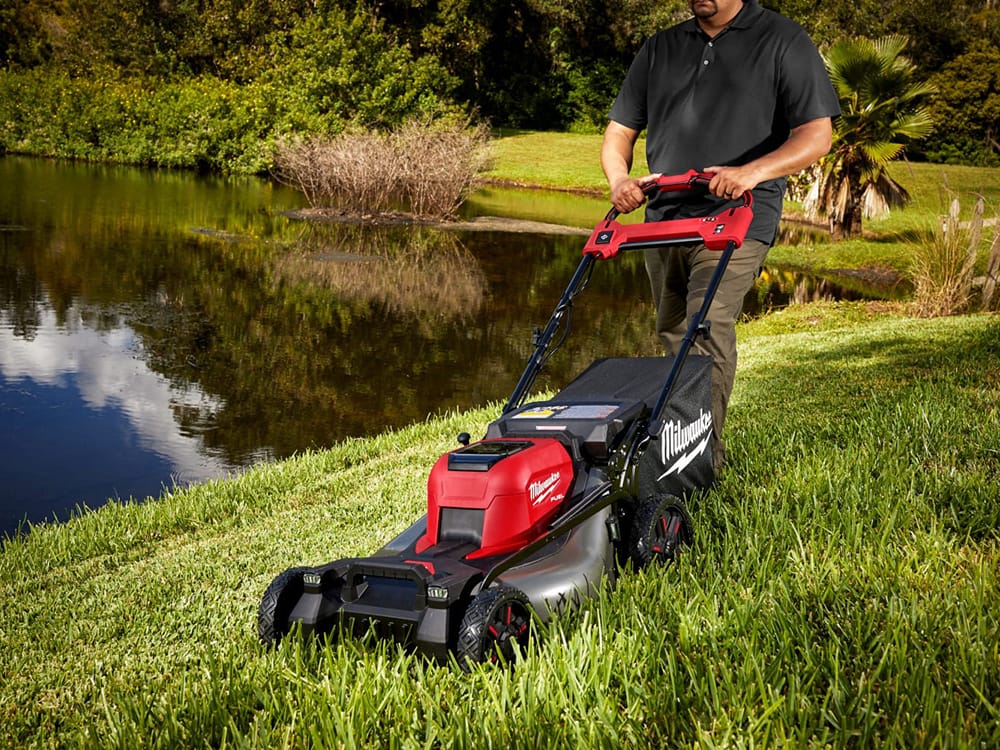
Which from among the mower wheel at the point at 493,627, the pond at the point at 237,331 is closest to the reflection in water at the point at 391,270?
the pond at the point at 237,331

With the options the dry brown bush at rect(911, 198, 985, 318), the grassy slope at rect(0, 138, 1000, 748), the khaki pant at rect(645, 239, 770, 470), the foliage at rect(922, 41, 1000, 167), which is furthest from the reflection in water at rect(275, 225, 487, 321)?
the foliage at rect(922, 41, 1000, 167)

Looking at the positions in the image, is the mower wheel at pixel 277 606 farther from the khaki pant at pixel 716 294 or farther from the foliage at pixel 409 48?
the foliage at pixel 409 48

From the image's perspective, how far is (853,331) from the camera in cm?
941

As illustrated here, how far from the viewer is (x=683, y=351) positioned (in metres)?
3.05

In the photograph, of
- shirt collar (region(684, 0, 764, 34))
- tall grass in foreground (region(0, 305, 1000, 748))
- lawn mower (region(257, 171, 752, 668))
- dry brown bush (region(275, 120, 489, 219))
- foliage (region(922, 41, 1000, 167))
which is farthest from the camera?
foliage (region(922, 41, 1000, 167))

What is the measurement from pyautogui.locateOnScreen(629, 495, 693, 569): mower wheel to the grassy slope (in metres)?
0.08

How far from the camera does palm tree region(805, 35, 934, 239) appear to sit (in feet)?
57.7

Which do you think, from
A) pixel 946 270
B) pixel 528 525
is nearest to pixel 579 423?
pixel 528 525

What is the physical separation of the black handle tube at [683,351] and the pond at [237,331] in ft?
11.7

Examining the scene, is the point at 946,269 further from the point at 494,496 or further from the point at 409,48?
the point at 409,48

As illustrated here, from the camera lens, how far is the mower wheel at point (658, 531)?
8.99ft

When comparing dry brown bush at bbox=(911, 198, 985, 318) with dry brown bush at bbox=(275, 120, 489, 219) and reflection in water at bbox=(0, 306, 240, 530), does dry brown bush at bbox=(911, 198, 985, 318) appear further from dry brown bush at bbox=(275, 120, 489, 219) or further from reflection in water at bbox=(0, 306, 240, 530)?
dry brown bush at bbox=(275, 120, 489, 219)

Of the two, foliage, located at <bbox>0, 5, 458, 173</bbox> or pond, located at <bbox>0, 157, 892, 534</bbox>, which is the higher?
foliage, located at <bbox>0, 5, 458, 173</bbox>

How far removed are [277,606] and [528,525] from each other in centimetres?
65
